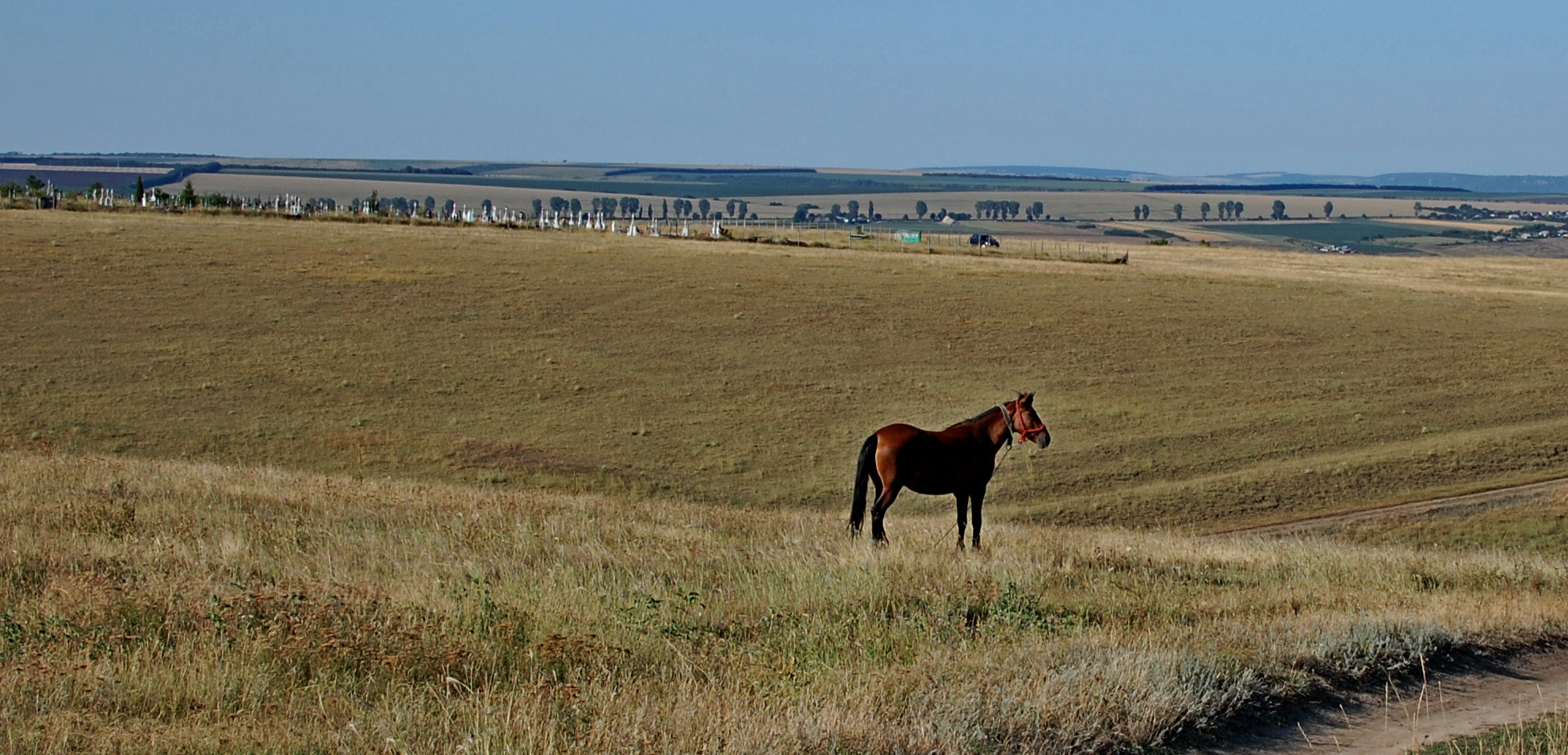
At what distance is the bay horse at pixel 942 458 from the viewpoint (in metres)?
13.5

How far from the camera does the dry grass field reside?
7090 mm

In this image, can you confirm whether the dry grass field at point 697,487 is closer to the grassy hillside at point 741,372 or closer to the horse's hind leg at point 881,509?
the grassy hillside at point 741,372

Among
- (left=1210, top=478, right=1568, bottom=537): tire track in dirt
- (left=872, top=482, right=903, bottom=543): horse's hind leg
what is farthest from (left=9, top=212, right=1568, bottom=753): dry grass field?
(left=1210, top=478, right=1568, bottom=537): tire track in dirt

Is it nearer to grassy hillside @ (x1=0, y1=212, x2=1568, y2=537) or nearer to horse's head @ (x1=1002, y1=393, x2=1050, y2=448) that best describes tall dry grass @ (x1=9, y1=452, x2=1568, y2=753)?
horse's head @ (x1=1002, y1=393, x2=1050, y2=448)

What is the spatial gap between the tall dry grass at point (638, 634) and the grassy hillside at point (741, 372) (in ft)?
54.4

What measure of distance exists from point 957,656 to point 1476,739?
272 centimetres

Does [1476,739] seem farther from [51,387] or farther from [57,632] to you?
[51,387]

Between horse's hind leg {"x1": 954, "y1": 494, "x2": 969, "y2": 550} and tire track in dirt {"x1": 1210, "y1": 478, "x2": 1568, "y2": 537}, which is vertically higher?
horse's hind leg {"x1": 954, "y1": 494, "x2": 969, "y2": 550}

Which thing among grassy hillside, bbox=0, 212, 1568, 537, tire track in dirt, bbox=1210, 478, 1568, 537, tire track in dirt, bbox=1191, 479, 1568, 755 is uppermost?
tire track in dirt, bbox=1191, 479, 1568, 755

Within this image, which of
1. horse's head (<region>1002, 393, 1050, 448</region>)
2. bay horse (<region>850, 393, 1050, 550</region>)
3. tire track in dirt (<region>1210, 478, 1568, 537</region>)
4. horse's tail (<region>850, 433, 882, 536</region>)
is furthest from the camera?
tire track in dirt (<region>1210, 478, 1568, 537</region>)

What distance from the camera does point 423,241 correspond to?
67.0 metres

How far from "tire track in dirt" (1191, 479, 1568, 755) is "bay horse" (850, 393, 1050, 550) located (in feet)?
16.3

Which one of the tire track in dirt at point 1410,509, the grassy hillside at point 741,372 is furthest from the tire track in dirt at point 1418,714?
the grassy hillside at point 741,372

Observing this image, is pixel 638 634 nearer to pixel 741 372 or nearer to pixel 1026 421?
pixel 1026 421
